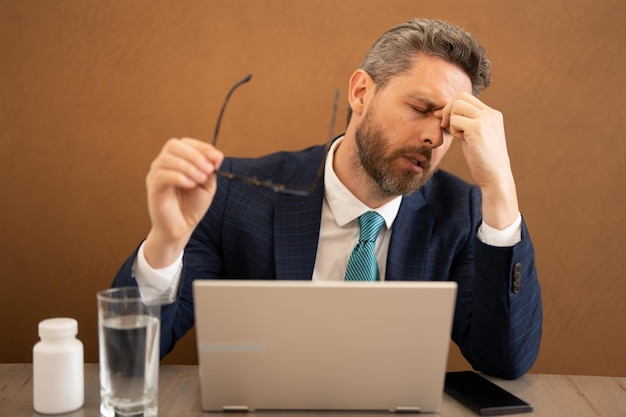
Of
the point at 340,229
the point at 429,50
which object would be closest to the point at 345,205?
the point at 340,229

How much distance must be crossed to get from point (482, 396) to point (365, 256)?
0.55m

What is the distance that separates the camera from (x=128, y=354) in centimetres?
92

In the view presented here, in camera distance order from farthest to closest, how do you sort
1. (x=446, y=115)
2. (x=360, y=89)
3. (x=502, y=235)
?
(x=360, y=89), (x=446, y=115), (x=502, y=235)

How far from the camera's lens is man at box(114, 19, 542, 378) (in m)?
1.35

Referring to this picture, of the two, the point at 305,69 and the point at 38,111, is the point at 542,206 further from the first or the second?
the point at 38,111

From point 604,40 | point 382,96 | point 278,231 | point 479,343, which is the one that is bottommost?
point 479,343

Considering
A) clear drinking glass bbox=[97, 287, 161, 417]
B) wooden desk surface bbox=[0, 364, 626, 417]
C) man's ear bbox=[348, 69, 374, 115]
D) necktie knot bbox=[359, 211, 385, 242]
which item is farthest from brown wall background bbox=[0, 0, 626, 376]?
clear drinking glass bbox=[97, 287, 161, 417]

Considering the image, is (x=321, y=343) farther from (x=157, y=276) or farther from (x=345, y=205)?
(x=345, y=205)

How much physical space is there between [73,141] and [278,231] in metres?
0.80

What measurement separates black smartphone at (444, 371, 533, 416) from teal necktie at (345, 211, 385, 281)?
1.36 ft

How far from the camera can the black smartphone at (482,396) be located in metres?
1.04

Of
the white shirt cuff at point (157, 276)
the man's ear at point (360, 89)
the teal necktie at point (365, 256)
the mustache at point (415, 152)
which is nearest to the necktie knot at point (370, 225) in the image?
the teal necktie at point (365, 256)

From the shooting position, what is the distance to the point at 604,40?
6.45 ft

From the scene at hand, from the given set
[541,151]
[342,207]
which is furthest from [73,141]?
[541,151]
